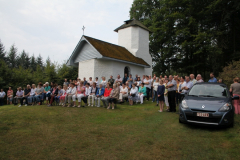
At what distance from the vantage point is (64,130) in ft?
19.9

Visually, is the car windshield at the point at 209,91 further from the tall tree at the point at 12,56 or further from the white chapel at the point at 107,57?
the tall tree at the point at 12,56

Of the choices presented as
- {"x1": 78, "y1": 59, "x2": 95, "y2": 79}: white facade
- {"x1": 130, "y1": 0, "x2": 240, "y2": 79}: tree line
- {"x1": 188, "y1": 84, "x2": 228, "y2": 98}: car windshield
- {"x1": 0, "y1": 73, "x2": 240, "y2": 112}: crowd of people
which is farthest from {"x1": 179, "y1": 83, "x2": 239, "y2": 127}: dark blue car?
{"x1": 130, "y1": 0, "x2": 240, "y2": 79}: tree line

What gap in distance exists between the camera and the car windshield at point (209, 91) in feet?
21.5

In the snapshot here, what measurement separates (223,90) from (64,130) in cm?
617

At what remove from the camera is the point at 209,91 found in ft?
22.1

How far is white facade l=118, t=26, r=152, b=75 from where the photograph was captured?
23508 mm

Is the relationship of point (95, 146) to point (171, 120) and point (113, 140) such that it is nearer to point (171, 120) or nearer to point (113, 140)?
point (113, 140)

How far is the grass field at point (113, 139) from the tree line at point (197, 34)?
1721 cm

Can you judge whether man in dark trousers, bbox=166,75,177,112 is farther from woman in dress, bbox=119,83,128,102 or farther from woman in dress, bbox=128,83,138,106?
woman in dress, bbox=119,83,128,102

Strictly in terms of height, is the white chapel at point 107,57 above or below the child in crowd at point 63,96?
above

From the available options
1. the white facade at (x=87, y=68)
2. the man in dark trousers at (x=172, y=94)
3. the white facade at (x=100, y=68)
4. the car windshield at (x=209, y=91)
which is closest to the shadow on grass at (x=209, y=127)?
the car windshield at (x=209, y=91)

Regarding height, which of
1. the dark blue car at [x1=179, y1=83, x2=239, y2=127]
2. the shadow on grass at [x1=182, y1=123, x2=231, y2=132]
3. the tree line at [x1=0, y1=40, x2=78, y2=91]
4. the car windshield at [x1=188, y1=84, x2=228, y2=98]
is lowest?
the shadow on grass at [x1=182, y1=123, x2=231, y2=132]

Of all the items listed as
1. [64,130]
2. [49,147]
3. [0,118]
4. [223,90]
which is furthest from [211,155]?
[0,118]

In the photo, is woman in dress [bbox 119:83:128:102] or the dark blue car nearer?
the dark blue car
